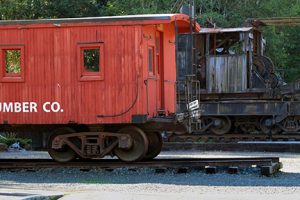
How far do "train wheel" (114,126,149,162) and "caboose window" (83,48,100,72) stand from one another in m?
1.45

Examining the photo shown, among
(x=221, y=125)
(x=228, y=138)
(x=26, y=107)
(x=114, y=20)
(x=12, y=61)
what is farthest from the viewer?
(x=221, y=125)

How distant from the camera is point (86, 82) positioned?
46.7 feet

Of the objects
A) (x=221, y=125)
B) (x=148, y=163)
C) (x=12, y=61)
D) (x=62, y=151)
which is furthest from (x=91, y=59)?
(x=221, y=125)

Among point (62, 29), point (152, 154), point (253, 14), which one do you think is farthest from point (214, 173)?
point (253, 14)

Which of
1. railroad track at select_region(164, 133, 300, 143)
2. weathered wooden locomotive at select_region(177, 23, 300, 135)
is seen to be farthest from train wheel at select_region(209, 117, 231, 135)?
railroad track at select_region(164, 133, 300, 143)

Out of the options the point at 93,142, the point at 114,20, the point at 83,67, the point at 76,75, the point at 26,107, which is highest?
the point at 114,20

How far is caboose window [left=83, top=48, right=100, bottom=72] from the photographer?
14461 millimetres

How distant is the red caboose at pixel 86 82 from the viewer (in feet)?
46.1

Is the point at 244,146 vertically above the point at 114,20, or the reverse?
the point at 114,20

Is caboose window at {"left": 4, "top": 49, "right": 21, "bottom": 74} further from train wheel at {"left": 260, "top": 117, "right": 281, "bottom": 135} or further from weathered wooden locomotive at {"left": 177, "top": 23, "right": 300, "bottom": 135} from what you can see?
train wheel at {"left": 260, "top": 117, "right": 281, "bottom": 135}

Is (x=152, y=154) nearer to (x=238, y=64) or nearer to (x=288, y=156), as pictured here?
(x=288, y=156)

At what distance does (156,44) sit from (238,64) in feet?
23.9

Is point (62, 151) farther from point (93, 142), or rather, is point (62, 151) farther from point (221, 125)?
point (221, 125)

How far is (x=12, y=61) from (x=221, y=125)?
9.38 meters
